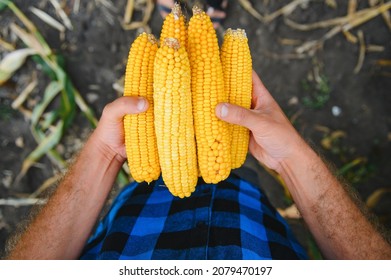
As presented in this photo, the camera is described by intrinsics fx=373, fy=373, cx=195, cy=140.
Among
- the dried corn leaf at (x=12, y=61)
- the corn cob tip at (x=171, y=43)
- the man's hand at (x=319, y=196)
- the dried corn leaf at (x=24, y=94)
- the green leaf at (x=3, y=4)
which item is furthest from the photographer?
the dried corn leaf at (x=24, y=94)

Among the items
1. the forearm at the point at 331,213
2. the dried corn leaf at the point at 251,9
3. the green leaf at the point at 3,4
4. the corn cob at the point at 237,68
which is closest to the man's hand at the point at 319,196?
the forearm at the point at 331,213

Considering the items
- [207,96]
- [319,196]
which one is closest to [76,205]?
[207,96]

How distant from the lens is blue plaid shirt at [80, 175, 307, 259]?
1662 mm

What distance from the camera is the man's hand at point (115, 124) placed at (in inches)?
54.8

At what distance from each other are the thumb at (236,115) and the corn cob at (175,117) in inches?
4.5

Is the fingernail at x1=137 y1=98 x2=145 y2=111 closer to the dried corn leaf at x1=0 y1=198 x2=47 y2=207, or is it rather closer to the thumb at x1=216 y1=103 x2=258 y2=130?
the thumb at x1=216 y1=103 x2=258 y2=130

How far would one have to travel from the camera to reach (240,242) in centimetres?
166

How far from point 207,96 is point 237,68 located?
18cm

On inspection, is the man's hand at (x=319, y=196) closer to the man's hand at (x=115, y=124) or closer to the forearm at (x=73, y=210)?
the man's hand at (x=115, y=124)

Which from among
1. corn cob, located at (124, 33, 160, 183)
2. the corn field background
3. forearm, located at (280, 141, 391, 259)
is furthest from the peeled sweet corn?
the corn field background

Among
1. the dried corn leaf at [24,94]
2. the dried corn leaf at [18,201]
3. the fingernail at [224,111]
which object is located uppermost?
the fingernail at [224,111]

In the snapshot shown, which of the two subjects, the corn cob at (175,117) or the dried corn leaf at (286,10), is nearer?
the corn cob at (175,117)

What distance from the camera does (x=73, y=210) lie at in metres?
1.77
